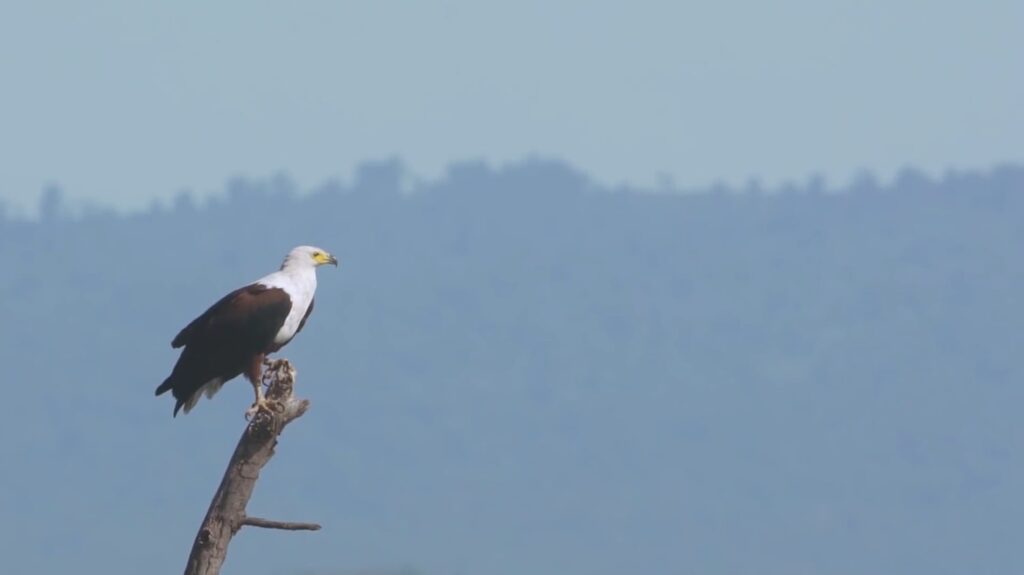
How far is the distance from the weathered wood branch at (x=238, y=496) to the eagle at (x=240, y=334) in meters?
1.98

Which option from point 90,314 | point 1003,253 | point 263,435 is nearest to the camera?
point 263,435

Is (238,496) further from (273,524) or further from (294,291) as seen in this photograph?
(294,291)

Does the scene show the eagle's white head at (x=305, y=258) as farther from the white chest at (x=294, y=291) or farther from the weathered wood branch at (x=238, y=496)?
the weathered wood branch at (x=238, y=496)

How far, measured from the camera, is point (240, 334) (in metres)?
13.4

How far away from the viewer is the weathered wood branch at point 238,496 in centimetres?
1028

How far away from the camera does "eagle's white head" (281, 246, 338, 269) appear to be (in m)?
14.2

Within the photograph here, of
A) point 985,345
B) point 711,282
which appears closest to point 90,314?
point 711,282

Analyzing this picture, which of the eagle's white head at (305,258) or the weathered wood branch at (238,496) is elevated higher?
the eagle's white head at (305,258)

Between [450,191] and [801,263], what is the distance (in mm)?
21187

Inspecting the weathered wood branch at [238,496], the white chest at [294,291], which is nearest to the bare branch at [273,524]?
the weathered wood branch at [238,496]

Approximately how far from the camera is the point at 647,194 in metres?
124

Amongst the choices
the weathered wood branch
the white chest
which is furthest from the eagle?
the weathered wood branch

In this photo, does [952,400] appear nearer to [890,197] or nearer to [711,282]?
[711,282]

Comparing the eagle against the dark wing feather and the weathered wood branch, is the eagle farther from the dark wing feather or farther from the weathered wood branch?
the weathered wood branch
